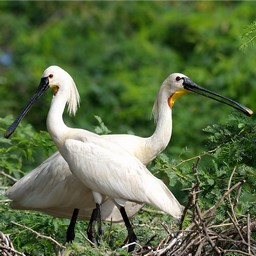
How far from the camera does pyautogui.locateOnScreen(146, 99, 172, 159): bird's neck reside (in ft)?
39.4

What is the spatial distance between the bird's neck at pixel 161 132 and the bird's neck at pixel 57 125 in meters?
0.84

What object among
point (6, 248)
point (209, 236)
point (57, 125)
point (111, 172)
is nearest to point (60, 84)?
point (57, 125)

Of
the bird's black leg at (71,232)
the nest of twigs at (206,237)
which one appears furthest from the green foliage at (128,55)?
the nest of twigs at (206,237)

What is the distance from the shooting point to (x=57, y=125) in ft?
38.8

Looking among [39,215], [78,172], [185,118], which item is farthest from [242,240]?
[185,118]

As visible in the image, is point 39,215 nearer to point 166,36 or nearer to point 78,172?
point 78,172

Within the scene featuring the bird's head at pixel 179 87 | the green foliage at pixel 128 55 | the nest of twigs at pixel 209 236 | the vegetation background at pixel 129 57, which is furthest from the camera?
the green foliage at pixel 128 55

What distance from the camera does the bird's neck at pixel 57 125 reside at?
11766mm

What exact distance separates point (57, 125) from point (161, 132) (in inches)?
40.3

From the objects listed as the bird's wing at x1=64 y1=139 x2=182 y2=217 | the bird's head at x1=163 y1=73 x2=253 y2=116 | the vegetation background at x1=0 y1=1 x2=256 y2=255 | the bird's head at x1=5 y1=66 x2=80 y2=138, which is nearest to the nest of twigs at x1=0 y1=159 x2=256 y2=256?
the bird's wing at x1=64 y1=139 x2=182 y2=217

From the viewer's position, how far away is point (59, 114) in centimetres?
1189

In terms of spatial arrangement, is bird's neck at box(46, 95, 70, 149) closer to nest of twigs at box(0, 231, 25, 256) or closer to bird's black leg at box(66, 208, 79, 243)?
bird's black leg at box(66, 208, 79, 243)

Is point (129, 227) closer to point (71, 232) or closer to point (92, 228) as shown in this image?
point (92, 228)

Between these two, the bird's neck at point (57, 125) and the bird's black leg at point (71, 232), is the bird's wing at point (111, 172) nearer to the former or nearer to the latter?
the bird's neck at point (57, 125)
